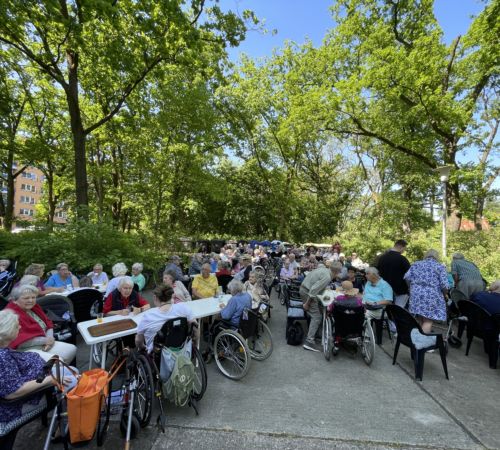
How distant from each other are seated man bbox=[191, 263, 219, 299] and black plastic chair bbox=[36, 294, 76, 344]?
2089 millimetres

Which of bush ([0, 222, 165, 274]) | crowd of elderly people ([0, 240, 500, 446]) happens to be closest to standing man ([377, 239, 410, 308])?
crowd of elderly people ([0, 240, 500, 446])

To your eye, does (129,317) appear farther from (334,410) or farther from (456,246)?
(456,246)

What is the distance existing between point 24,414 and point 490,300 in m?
5.81

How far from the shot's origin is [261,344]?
4367 mm

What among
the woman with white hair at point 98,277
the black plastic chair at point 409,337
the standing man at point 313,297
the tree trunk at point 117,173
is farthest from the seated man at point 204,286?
the tree trunk at point 117,173

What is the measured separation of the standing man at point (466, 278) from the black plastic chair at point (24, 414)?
616 centimetres

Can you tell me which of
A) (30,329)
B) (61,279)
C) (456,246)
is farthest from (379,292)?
(456,246)

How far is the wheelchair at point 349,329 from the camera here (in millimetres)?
3995

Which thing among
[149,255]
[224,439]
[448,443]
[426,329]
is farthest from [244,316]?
[149,255]

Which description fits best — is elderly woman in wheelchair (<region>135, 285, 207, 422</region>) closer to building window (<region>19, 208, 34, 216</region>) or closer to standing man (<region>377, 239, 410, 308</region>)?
standing man (<region>377, 239, 410, 308</region>)

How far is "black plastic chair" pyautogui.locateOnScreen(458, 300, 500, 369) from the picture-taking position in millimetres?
4082

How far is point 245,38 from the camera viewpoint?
29.3ft

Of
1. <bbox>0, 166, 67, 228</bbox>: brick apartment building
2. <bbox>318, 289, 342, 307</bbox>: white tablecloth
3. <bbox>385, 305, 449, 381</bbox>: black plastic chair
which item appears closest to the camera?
<bbox>385, 305, 449, 381</bbox>: black plastic chair

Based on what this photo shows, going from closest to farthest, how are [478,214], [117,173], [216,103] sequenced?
[478,214] < [117,173] < [216,103]
